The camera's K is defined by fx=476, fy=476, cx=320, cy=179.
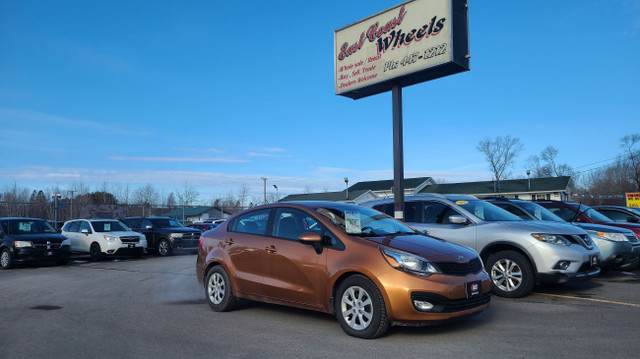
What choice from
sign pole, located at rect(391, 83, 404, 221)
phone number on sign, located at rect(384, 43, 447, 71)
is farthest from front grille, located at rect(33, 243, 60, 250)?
phone number on sign, located at rect(384, 43, 447, 71)

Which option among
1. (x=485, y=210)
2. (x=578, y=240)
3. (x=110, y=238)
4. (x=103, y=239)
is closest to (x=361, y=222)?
(x=485, y=210)

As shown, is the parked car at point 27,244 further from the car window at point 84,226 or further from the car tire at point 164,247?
the car tire at point 164,247

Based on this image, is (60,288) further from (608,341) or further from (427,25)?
(427,25)

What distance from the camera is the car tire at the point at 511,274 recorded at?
25.0 ft

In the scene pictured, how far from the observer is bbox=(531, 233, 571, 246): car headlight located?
7.62 meters

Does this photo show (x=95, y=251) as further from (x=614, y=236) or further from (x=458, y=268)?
(x=614, y=236)

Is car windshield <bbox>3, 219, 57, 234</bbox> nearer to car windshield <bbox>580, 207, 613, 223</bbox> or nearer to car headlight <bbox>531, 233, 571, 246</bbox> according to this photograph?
car headlight <bbox>531, 233, 571, 246</bbox>

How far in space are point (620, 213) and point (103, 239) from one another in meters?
16.5

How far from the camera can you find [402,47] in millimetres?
14281

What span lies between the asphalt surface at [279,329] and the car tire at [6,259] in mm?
6000

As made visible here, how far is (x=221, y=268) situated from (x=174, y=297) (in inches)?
77.8

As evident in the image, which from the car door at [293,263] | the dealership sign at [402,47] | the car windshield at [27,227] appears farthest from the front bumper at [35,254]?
the car door at [293,263]

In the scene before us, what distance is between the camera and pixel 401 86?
48.2 feet

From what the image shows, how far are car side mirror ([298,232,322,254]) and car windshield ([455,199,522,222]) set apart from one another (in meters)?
4.08
